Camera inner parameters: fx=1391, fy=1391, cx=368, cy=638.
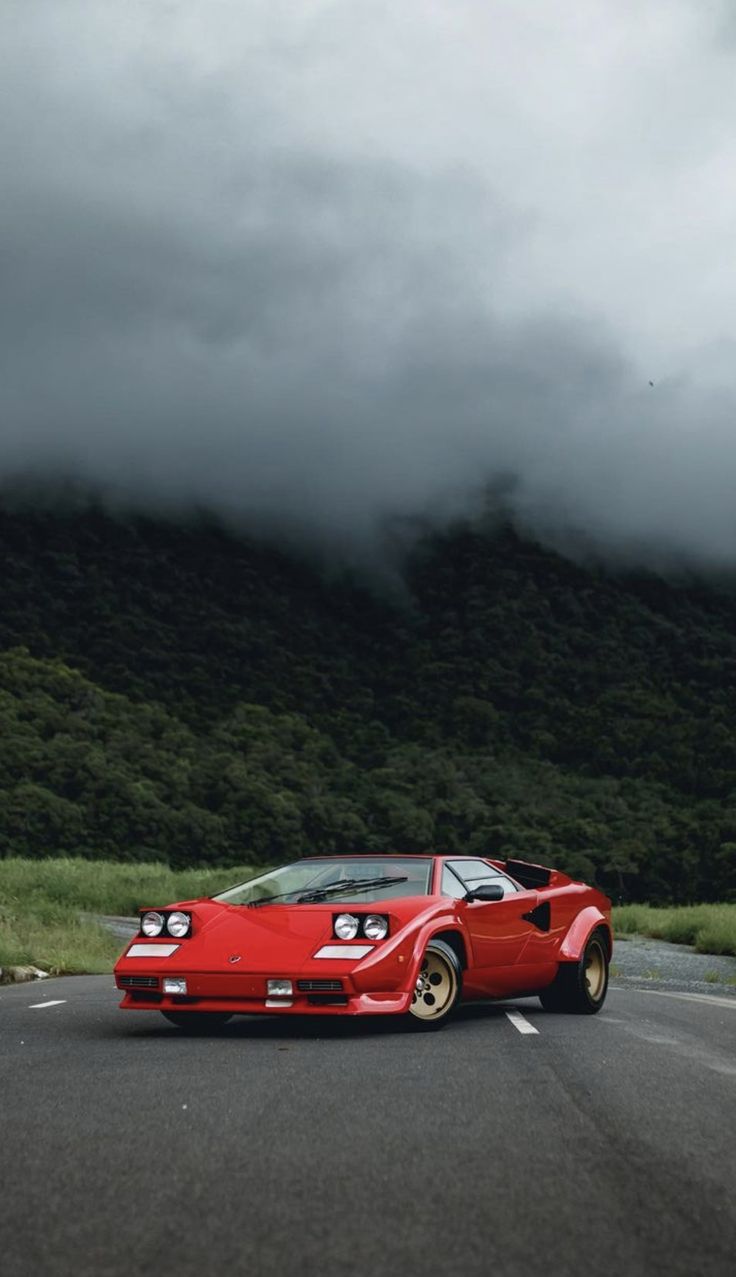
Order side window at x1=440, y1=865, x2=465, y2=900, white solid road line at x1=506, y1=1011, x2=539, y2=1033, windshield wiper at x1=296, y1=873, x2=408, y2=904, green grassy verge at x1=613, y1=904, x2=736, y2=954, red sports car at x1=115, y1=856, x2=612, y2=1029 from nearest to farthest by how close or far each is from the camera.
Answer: red sports car at x1=115, y1=856, x2=612, y2=1029 → windshield wiper at x1=296, y1=873, x2=408, y2=904 → white solid road line at x1=506, y1=1011, x2=539, y2=1033 → side window at x1=440, y1=865, x2=465, y2=900 → green grassy verge at x1=613, y1=904, x2=736, y2=954

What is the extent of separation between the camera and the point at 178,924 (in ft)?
30.4

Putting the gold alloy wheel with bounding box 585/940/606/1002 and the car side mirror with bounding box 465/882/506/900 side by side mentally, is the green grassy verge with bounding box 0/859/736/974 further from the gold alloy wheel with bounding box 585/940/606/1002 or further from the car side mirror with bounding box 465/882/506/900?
the car side mirror with bounding box 465/882/506/900

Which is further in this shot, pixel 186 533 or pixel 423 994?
pixel 186 533

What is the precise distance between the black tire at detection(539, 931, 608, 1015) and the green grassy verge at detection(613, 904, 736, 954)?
18.3 metres

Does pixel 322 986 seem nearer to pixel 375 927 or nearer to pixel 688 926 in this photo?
pixel 375 927

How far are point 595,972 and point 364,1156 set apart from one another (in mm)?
6872

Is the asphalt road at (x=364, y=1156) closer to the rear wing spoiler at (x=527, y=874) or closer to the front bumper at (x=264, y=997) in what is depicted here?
the front bumper at (x=264, y=997)

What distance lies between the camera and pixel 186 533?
12200cm

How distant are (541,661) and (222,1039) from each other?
98082mm

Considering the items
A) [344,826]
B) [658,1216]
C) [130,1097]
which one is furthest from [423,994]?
[344,826]

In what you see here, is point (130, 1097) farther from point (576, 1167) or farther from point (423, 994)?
point (423, 994)

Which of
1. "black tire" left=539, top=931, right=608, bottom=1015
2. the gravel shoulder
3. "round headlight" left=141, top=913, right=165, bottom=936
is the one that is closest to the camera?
"round headlight" left=141, top=913, right=165, bottom=936

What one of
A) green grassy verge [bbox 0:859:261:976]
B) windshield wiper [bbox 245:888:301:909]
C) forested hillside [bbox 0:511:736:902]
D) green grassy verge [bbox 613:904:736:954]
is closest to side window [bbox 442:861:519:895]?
windshield wiper [bbox 245:888:301:909]

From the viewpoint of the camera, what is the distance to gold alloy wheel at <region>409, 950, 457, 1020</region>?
30.5 ft
